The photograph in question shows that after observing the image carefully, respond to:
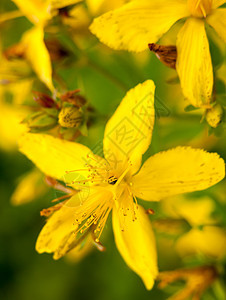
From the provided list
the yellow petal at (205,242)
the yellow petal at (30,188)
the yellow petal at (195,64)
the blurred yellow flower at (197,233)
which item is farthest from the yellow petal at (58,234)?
the yellow petal at (205,242)

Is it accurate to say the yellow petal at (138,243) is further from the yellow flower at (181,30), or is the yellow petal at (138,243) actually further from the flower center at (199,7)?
the flower center at (199,7)

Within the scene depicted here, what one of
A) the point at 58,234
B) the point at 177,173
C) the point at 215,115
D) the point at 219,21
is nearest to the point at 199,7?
the point at 219,21

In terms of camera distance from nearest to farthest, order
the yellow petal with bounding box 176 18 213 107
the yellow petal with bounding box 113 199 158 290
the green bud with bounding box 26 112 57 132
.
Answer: the yellow petal with bounding box 176 18 213 107 → the yellow petal with bounding box 113 199 158 290 → the green bud with bounding box 26 112 57 132

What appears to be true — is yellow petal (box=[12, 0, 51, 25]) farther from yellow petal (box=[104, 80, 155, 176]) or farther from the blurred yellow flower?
the blurred yellow flower

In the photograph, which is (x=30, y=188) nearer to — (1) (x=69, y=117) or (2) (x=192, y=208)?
(1) (x=69, y=117)

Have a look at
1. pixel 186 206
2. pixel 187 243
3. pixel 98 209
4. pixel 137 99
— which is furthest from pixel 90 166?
pixel 187 243

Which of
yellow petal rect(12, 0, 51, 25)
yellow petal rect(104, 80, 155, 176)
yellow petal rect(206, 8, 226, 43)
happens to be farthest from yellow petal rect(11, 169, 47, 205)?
yellow petal rect(206, 8, 226, 43)
